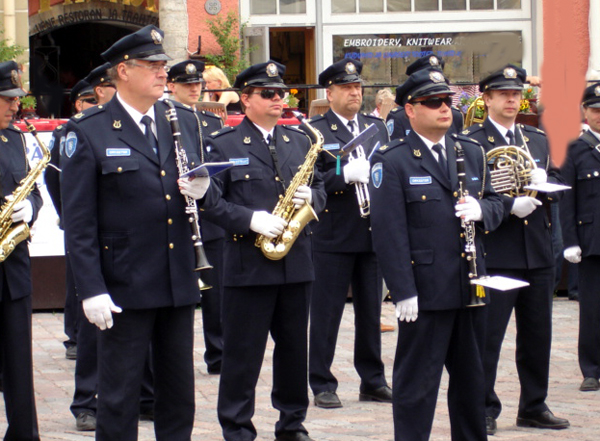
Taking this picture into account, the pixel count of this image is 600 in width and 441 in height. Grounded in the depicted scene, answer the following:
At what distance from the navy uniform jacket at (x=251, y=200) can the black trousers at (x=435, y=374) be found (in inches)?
36.7

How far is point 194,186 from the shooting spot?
5398 millimetres

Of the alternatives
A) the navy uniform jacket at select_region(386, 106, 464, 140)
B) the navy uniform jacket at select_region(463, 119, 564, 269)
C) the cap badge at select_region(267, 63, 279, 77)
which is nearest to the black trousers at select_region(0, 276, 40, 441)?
the cap badge at select_region(267, 63, 279, 77)

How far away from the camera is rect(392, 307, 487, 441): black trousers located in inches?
231

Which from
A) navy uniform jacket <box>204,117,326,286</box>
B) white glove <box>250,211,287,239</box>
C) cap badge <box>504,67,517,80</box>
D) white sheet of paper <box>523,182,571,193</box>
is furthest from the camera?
cap badge <box>504,67,517,80</box>

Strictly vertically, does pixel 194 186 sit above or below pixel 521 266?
above

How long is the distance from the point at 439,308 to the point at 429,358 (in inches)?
10.9

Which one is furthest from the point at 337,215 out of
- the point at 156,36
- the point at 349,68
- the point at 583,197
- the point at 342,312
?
the point at 156,36

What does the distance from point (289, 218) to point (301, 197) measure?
5.7 inches

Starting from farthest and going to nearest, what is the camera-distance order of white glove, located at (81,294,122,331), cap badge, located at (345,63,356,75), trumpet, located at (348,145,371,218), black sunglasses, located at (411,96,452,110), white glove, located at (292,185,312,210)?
cap badge, located at (345,63,356,75), trumpet, located at (348,145,371,218), white glove, located at (292,185,312,210), black sunglasses, located at (411,96,452,110), white glove, located at (81,294,122,331)

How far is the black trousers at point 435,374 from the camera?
587 cm

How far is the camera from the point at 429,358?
5871mm

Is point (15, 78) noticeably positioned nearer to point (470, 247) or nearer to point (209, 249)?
point (470, 247)

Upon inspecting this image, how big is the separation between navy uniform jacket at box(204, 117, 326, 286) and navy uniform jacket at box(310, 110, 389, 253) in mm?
906

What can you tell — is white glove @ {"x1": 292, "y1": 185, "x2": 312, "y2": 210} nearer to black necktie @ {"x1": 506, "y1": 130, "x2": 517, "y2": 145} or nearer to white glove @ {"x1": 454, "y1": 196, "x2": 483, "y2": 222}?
white glove @ {"x1": 454, "y1": 196, "x2": 483, "y2": 222}
